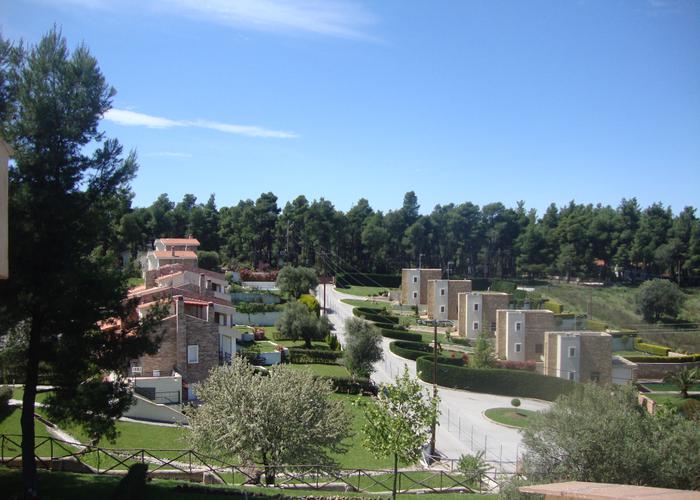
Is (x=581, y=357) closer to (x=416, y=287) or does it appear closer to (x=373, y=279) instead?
(x=416, y=287)

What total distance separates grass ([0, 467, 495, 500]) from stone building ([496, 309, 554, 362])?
117ft

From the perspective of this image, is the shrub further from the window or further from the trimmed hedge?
the window

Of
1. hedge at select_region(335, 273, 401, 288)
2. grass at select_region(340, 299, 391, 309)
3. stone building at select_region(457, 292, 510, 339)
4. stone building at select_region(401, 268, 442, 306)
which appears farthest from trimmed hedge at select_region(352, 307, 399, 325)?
hedge at select_region(335, 273, 401, 288)

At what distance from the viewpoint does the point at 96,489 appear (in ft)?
43.1

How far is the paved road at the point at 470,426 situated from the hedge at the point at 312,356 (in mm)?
3152

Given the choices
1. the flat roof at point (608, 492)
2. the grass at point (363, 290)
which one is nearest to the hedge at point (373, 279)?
the grass at point (363, 290)

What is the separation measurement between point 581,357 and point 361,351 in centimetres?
1655

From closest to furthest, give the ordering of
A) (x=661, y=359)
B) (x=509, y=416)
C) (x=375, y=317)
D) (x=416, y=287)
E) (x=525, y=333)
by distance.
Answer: (x=509, y=416)
(x=525, y=333)
(x=661, y=359)
(x=375, y=317)
(x=416, y=287)

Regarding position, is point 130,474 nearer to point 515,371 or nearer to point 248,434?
point 248,434

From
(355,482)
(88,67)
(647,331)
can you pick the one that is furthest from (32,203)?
(647,331)

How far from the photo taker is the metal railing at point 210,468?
16.7 meters

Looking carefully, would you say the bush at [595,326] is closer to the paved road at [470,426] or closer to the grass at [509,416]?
the paved road at [470,426]

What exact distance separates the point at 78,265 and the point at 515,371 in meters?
33.2

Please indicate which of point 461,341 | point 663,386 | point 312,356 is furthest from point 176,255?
point 663,386
